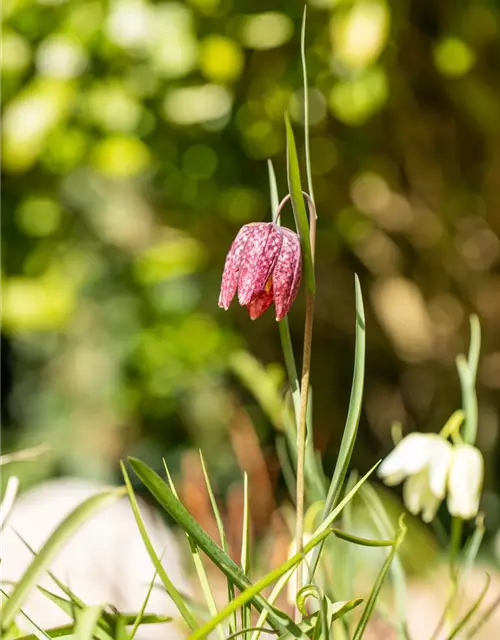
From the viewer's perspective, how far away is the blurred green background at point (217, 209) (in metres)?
1.61

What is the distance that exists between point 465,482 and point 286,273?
Result: 298 mm

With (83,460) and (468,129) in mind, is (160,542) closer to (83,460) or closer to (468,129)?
(83,460)

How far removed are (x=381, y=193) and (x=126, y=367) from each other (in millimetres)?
828

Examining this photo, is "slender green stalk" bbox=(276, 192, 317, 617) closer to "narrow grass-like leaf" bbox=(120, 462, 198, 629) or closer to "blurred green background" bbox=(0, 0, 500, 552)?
"narrow grass-like leaf" bbox=(120, 462, 198, 629)

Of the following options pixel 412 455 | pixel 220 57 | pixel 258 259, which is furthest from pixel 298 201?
pixel 220 57

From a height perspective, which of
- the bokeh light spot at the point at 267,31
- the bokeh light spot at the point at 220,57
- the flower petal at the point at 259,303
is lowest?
the flower petal at the point at 259,303

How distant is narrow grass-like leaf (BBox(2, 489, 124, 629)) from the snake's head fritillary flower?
212 mm

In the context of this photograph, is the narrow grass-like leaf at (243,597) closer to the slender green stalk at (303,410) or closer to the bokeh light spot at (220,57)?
the slender green stalk at (303,410)

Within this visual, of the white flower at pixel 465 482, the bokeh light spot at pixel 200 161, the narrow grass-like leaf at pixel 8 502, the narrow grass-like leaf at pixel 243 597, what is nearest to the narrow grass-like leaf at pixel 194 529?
the narrow grass-like leaf at pixel 243 597

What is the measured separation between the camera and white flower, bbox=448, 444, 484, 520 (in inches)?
30.6

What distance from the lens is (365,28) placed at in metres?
1.40

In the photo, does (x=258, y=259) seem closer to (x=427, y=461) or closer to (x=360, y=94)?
(x=427, y=461)

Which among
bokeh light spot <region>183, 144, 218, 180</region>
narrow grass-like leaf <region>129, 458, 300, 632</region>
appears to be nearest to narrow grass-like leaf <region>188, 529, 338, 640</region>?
narrow grass-like leaf <region>129, 458, 300, 632</region>

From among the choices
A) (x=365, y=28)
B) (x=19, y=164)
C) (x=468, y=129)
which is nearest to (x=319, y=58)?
(x=365, y=28)
